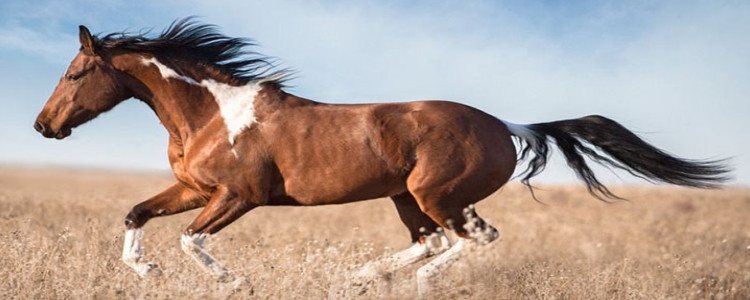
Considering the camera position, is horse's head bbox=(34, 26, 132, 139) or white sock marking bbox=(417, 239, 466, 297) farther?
horse's head bbox=(34, 26, 132, 139)

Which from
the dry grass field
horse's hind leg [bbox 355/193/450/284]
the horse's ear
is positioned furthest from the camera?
the horse's ear

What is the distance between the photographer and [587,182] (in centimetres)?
615

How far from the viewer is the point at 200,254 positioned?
4.92 m

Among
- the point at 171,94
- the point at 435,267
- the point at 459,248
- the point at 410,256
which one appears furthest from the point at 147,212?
the point at 459,248

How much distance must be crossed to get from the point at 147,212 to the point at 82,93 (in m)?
1.11

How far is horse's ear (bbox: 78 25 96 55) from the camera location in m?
5.41

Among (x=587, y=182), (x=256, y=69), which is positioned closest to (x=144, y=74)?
(x=256, y=69)

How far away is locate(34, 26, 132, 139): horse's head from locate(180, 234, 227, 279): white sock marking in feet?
4.70

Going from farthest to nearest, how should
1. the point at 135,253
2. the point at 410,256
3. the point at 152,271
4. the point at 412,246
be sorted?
1. the point at 412,246
2. the point at 410,256
3. the point at 135,253
4. the point at 152,271

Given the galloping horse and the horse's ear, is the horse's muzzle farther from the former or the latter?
the horse's ear

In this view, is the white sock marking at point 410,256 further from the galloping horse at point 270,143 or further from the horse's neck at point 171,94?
the horse's neck at point 171,94

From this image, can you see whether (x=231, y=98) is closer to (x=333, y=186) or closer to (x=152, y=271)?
(x=333, y=186)

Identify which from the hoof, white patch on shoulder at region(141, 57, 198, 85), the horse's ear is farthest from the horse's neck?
the hoof

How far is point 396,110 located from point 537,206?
12580 millimetres
